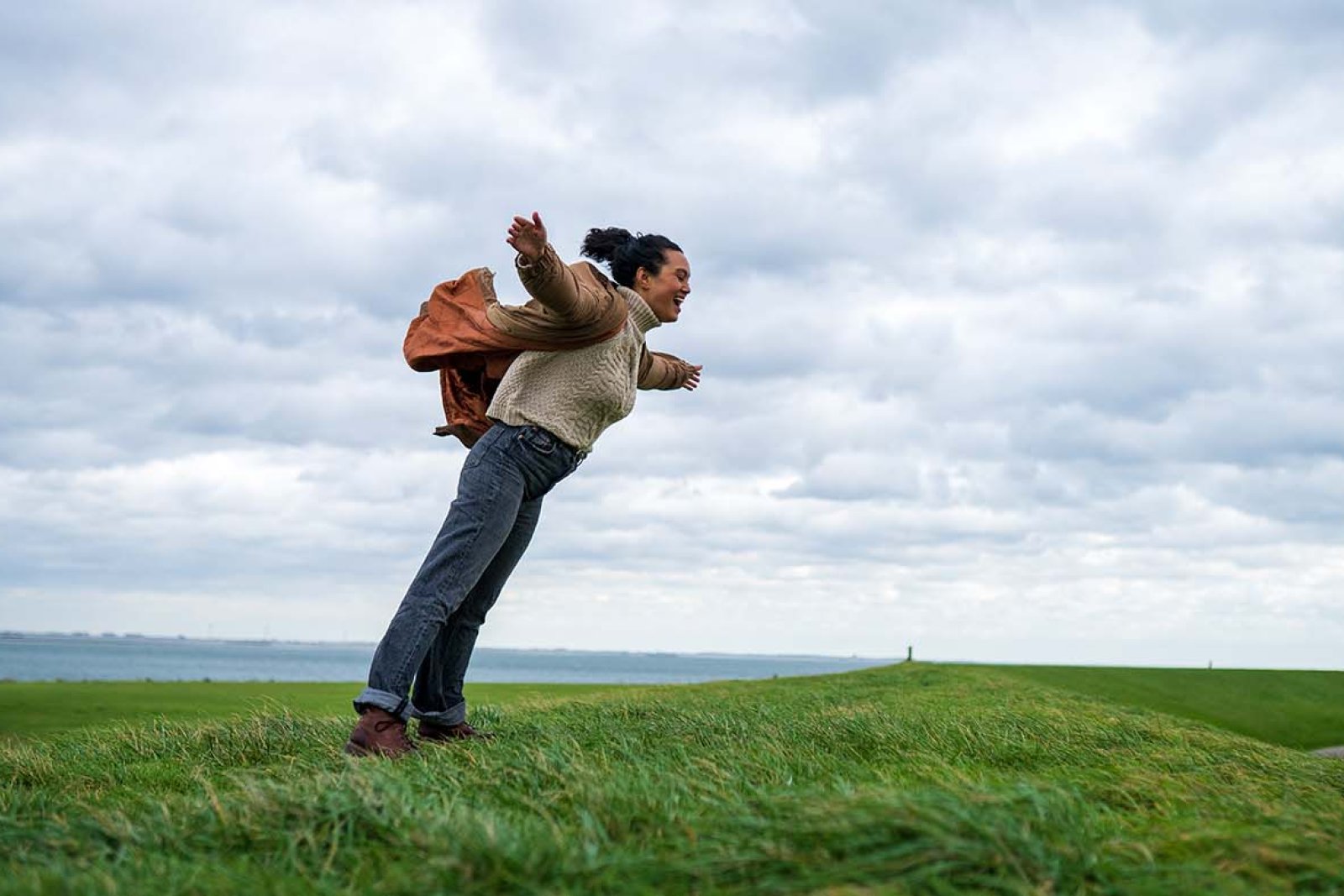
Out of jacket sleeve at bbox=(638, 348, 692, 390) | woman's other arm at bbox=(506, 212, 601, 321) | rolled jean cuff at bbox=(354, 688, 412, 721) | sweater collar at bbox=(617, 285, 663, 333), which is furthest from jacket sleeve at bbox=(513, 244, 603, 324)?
rolled jean cuff at bbox=(354, 688, 412, 721)

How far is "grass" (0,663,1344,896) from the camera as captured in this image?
233cm

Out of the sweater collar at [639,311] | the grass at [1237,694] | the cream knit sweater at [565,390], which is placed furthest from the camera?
the grass at [1237,694]

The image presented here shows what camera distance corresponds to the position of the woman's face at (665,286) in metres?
5.54

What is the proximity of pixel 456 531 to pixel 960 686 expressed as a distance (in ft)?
30.3

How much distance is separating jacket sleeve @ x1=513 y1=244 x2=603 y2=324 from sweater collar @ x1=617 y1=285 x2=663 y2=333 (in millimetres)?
527

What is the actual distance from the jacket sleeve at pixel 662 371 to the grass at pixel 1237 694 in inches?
368

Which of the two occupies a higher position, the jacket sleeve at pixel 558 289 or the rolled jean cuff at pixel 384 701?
the jacket sleeve at pixel 558 289

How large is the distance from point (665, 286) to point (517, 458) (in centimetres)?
123

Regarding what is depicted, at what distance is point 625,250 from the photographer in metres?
5.66

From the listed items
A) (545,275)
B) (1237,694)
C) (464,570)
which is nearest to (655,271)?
(545,275)

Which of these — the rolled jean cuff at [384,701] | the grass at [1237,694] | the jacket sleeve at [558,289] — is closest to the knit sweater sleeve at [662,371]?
the jacket sleeve at [558,289]

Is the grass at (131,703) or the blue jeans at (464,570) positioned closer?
the blue jeans at (464,570)

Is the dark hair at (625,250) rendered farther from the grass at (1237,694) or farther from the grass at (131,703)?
the grass at (1237,694)

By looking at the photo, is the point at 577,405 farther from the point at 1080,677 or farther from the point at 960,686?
the point at 1080,677
